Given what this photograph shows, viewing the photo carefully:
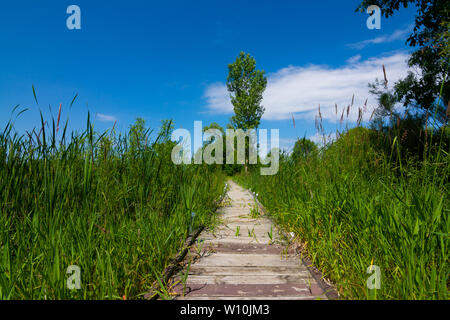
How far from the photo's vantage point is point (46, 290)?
151cm

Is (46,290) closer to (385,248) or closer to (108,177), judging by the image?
(108,177)

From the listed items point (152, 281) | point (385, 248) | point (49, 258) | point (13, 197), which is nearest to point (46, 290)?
point (49, 258)

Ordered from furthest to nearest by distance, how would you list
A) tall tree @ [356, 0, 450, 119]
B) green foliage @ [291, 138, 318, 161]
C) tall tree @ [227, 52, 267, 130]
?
tall tree @ [227, 52, 267, 130], tall tree @ [356, 0, 450, 119], green foliage @ [291, 138, 318, 161]

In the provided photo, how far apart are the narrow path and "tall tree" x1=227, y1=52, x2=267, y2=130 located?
24062 millimetres

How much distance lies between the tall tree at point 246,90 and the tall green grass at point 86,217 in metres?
23.6

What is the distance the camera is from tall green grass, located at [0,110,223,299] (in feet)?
5.32

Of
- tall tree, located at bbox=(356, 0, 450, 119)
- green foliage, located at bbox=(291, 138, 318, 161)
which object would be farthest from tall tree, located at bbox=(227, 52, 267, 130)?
green foliage, located at bbox=(291, 138, 318, 161)

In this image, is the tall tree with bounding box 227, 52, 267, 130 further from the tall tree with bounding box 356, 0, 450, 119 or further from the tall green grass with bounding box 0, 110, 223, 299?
the tall green grass with bounding box 0, 110, 223, 299

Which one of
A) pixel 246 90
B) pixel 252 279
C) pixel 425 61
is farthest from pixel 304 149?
pixel 246 90

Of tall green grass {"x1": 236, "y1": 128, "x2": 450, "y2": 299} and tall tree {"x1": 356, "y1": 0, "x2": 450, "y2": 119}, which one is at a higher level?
tall tree {"x1": 356, "y1": 0, "x2": 450, "y2": 119}

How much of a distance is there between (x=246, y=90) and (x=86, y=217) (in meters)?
26.5

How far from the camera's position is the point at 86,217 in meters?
2.17

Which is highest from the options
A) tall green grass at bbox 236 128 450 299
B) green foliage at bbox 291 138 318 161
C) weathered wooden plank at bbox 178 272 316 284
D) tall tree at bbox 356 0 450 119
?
tall tree at bbox 356 0 450 119

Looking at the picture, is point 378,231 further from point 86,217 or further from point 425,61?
point 425,61
